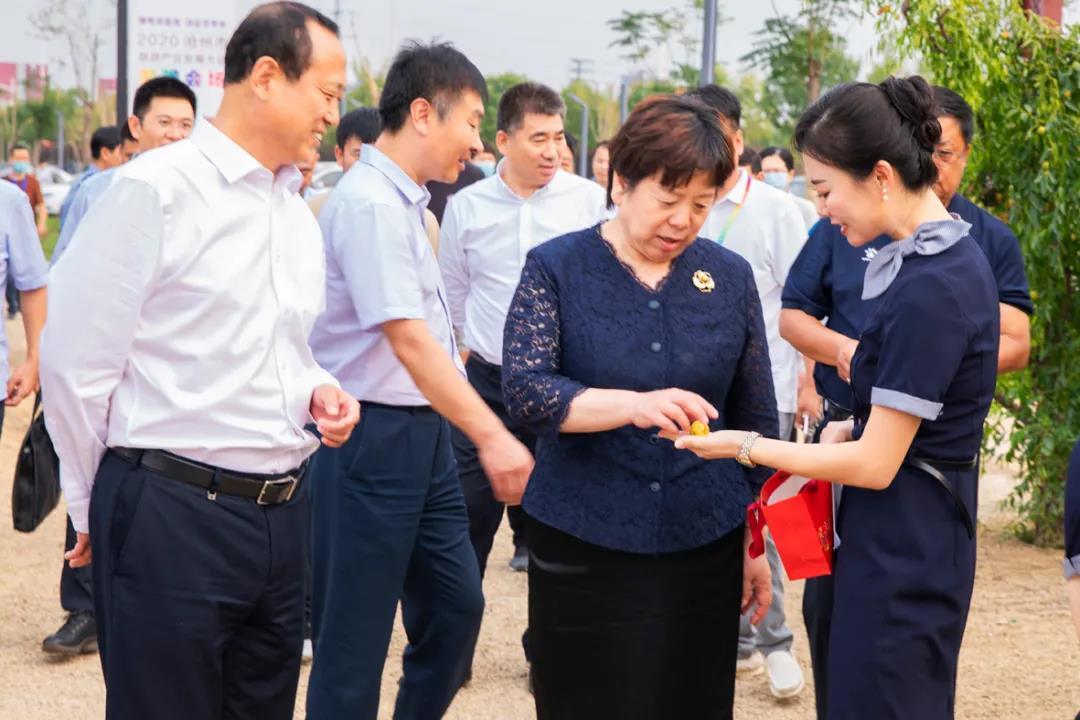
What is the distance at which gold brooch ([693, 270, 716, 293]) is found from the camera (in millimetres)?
3510

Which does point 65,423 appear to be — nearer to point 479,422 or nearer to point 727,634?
point 479,422

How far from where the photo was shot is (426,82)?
13.9ft

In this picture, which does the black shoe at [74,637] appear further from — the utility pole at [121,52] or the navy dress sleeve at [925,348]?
the utility pole at [121,52]

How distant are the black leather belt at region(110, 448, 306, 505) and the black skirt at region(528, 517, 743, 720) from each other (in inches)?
28.5

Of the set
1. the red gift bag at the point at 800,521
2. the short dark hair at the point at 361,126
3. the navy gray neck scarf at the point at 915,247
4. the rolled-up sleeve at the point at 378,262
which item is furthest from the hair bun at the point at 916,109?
the short dark hair at the point at 361,126

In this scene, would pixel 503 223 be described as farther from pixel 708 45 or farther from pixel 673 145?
pixel 708 45

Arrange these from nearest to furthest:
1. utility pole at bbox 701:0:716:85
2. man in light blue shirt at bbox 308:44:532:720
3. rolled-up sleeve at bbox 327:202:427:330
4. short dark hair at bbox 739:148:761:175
→ rolled-up sleeve at bbox 327:202:427:330 → man in light blue shirt at bbox 308:44:532:720 → short dark hair at bbox 739:148:761:175 → utility pole at bbox 701:0:716:85

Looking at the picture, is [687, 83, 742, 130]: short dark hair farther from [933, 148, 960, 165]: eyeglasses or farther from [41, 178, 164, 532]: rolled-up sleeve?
[41, 178, 164, 532]: rolled-up sleeve

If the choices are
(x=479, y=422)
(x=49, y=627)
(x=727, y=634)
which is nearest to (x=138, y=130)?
(x=49, y=627)

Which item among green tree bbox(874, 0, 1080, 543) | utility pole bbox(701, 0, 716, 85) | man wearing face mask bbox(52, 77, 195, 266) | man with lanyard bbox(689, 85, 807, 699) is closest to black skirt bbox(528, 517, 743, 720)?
man with lanyard bbox(689, 85, 807, 699)

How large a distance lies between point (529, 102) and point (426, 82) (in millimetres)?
2080

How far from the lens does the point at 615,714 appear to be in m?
3.54

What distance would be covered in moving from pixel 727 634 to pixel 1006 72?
4.37m

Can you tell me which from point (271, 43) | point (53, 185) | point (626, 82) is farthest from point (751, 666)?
point (53, 185)
